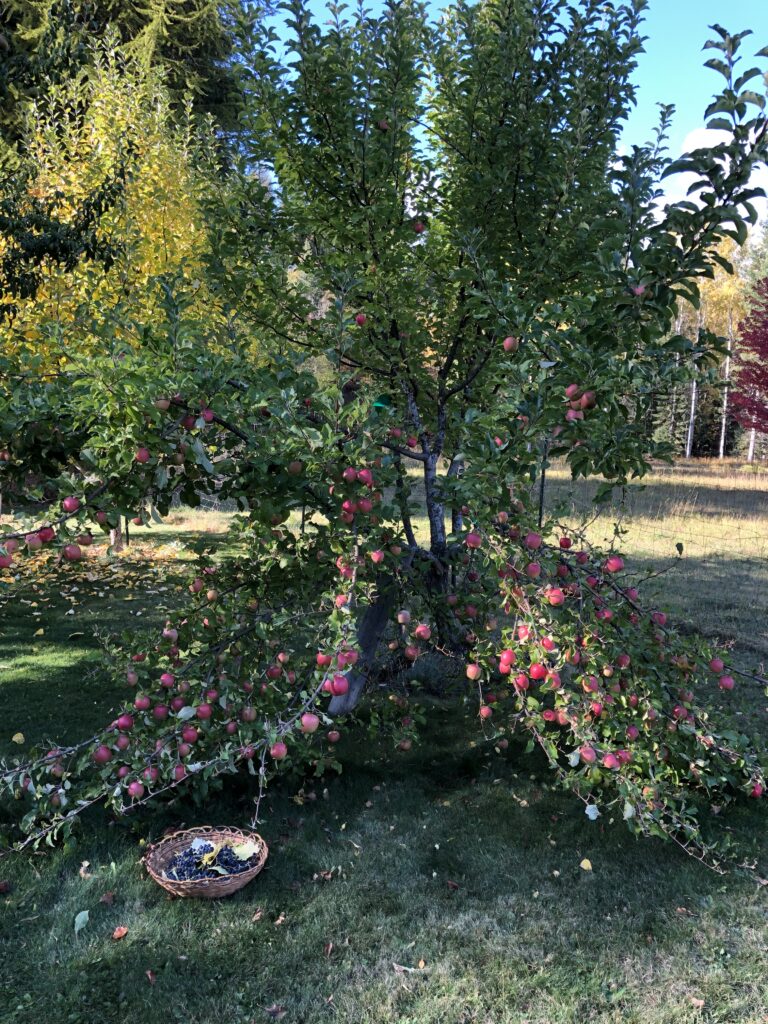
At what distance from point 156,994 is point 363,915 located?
2.57 feet

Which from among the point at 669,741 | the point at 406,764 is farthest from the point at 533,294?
the point at 406,764

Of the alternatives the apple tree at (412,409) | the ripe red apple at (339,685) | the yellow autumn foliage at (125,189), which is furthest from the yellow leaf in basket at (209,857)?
the yellow autumn foliage at (125,189)

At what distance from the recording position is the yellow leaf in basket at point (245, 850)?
9.90 feet

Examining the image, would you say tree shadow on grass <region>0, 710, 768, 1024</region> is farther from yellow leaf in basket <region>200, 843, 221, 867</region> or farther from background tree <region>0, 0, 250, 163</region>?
background tree <region>0, 0, 250, 163</region>

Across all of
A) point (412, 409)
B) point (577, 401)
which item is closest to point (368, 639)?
point (412, 409)

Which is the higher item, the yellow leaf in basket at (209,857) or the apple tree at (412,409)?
the apple tree at (412,409)

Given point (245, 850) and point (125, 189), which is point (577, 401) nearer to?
point (245, 850)

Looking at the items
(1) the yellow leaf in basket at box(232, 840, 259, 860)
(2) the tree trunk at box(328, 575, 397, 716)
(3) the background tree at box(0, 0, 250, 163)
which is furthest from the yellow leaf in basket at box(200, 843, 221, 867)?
(3) the background tree at box(0, 0, 250, 163)

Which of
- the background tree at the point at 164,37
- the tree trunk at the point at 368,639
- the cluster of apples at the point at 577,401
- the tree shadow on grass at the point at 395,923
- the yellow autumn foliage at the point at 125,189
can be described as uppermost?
the background tree at the point at 164,37

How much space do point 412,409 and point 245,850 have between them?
8.68ft

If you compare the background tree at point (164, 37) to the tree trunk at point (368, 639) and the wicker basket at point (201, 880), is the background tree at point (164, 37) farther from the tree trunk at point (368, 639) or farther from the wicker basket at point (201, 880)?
the wicker basket at point (201, 880)

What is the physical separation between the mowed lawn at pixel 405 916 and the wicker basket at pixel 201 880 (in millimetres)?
65

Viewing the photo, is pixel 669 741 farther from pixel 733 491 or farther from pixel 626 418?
pixel 733 491

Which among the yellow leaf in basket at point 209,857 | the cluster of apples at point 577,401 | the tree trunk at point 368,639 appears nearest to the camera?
the cluster of apples at point 577,401
